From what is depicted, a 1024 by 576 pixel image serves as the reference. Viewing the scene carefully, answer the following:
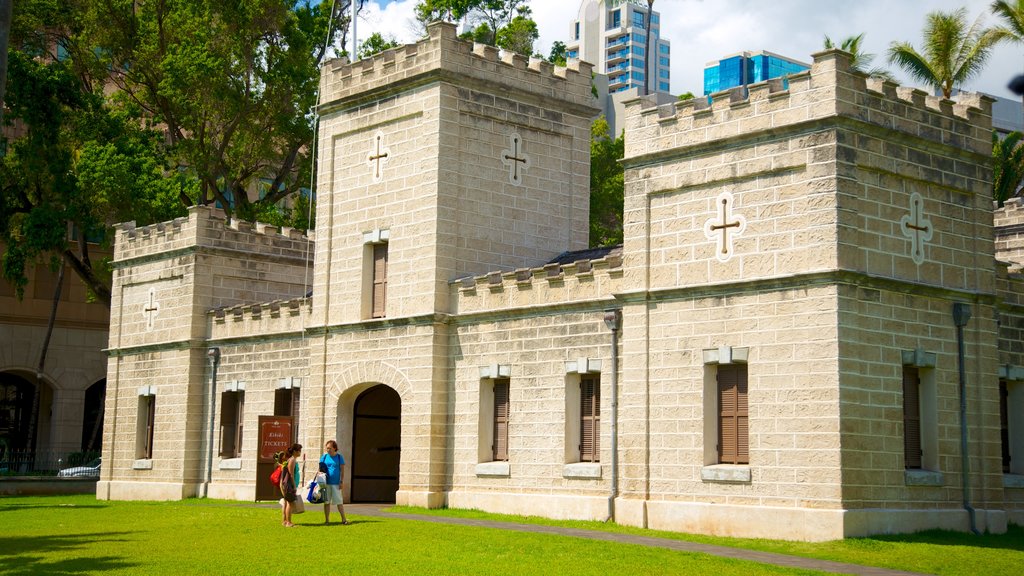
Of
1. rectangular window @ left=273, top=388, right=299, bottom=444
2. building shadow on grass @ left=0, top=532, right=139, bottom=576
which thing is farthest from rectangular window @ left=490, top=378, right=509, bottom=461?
building shadow on grass @ left=0, top=532, right=139, bottom=576

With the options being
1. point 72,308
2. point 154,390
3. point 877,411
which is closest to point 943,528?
point 877,411

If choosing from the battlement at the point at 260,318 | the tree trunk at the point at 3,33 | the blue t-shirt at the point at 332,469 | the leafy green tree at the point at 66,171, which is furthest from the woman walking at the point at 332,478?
the leafy green tree at the point at 66,171

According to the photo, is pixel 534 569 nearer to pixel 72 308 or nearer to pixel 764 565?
pixel 764 565

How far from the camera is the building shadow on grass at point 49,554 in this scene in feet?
54.6

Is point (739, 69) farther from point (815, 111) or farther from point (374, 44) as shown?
point (815, 111)

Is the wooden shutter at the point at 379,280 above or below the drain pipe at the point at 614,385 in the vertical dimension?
above

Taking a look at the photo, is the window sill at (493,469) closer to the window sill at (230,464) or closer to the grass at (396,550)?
the grass at (396,550)

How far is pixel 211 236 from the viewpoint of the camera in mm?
34344

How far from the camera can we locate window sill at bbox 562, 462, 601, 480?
23.6 metres

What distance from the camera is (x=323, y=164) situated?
30188 mm

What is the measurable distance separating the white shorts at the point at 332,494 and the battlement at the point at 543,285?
16.7 feet

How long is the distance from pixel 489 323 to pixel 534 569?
1018 centimetres

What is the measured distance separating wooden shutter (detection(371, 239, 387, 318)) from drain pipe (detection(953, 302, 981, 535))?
12306 millimetres

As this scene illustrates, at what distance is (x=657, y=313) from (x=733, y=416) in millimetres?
2341
